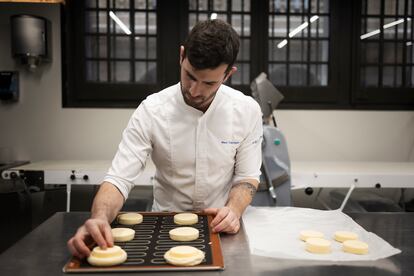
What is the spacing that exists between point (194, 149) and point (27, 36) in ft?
7.08

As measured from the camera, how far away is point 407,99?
3377 millimetres

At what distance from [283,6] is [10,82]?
7.94 feet

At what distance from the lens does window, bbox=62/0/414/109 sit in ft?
10.8

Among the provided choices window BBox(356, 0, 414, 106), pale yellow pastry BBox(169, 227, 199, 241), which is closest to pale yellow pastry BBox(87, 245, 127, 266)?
pale yellow pastry BBox(169, 227, 199, 241)

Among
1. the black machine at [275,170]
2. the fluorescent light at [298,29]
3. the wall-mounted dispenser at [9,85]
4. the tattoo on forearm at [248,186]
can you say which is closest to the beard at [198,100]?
the tattoo on forearm at [248,186]

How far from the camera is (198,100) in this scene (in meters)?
1.38

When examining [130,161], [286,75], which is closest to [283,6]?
[286,75]

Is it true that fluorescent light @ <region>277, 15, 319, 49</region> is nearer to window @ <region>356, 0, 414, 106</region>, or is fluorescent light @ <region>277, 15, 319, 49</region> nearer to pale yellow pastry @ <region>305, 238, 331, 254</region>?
window @ <region>356, 0, 414, 106</region>

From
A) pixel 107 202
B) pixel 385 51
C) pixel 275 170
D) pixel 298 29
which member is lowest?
pixel 275 170

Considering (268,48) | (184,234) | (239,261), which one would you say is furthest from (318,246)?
(268,48)

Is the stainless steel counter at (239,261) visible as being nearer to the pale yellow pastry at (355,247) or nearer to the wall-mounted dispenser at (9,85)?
the pale yellow pastry at (355,247)

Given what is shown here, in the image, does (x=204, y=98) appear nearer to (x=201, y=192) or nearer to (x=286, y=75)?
(x=201, y=192)

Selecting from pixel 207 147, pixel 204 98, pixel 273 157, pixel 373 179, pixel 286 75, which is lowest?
pixel 373 179

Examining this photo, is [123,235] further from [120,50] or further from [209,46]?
[120,50]
